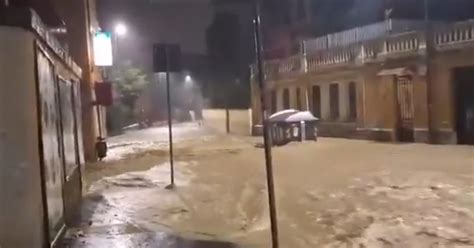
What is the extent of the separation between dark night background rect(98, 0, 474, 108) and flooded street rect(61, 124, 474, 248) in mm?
11991

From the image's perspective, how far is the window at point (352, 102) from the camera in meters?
29.1

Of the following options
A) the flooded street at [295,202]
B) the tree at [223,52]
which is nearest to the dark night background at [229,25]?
the tree at [223,52]

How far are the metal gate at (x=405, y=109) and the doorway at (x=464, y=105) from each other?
2.03 metres

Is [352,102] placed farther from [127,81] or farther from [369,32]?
[127,81]

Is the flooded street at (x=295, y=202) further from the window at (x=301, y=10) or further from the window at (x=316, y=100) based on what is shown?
the window at (x=301, y=10)

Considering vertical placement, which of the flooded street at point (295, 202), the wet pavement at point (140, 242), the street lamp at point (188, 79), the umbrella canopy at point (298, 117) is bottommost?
the flooded street at point (295, 202)

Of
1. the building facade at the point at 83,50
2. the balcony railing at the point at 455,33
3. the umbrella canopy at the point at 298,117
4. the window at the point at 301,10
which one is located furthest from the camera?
the window at the point at 301,10

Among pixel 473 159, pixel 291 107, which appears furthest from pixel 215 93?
pixel 473 159

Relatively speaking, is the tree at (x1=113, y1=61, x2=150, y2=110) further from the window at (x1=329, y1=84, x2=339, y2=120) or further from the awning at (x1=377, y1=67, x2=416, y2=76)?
the awning at (x1=377, y1=67, x2=416, y2=76)

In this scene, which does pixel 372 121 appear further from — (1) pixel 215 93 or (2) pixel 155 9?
(2) pixel 155 9

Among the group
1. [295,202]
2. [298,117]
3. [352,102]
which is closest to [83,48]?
[298,117]

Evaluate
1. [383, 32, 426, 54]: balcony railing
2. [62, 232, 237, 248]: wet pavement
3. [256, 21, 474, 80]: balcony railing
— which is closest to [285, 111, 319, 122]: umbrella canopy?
[256, 21, 474, 80]: balcony railing

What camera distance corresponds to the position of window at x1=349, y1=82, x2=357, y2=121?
2906 centimetres

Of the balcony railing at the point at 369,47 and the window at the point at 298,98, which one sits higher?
the balcony railing at the point at 369,47
